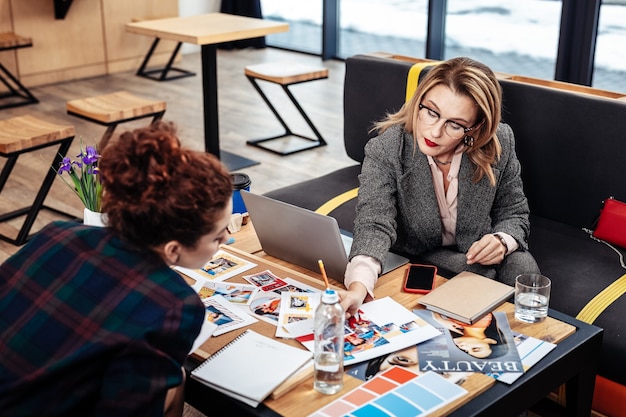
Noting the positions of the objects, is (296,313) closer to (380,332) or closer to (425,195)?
(380,332)

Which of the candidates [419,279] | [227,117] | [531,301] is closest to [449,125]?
[419,279]

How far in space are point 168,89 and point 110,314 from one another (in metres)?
5.29

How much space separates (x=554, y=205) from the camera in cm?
283

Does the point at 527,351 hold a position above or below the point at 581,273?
above

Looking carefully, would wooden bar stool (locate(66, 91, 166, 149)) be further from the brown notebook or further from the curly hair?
the curly hair

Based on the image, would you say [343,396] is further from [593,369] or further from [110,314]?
[593,369]

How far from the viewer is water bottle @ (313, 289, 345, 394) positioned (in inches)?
60.9

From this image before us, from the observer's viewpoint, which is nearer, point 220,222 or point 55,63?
point 220,222

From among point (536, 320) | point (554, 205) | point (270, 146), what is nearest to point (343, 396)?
point (536, 320)

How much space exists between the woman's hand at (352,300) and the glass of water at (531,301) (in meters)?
0.35

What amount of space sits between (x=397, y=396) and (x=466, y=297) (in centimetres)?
45

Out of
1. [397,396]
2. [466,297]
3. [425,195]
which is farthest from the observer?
[425,195]

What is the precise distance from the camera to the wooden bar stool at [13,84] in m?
5.68

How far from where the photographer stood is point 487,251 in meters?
2.22
